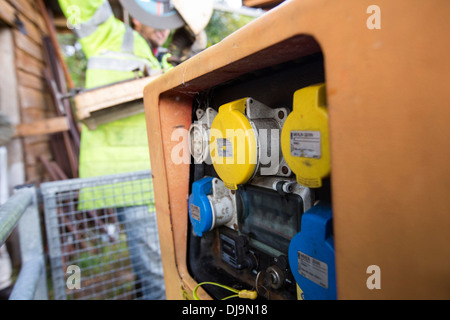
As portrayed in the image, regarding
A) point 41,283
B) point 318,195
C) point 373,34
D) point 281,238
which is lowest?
point 41,283

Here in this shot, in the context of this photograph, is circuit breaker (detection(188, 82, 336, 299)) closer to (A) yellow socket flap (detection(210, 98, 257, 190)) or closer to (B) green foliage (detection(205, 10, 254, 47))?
(A) yellow socket flap (detection(210, 98, 257, 190))

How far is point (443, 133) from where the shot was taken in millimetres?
249

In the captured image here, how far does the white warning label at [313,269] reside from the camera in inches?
15.9

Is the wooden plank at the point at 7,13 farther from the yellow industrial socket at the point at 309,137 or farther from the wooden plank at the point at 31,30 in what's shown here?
the yellow industrial socket at the point at 309,137

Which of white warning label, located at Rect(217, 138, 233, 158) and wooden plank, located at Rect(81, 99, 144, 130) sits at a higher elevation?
wooden plank, located at Rect(81, 99, 144, 130)

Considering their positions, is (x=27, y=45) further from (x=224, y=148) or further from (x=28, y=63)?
(x=224, y=148)

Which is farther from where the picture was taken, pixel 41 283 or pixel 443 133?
pixel 41 283

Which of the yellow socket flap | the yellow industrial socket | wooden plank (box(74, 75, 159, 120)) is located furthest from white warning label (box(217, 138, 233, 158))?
wooden plank (box(74, 75, 159, 120))

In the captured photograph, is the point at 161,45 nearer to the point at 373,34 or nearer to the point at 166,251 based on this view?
the point at 166,251

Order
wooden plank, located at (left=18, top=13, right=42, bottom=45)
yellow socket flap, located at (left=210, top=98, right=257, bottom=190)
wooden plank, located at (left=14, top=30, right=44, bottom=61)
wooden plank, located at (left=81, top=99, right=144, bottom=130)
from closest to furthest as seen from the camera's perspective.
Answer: yellow socket flap, located at (left=210, top=98, right=257, bottom=190)
wooden plank, located at (left=81, top=99, right=144, bottom=130)
wooden plank, located at (left=14, top=30, right=44, bottom=61)
wooden plank, located at (left=18, top=13, right=42, bottom=45)

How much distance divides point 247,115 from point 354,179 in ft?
0.97

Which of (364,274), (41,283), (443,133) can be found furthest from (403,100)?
(41,283)

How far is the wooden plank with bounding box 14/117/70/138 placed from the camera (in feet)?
6.35

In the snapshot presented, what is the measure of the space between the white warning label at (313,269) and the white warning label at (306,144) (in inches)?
6.9
